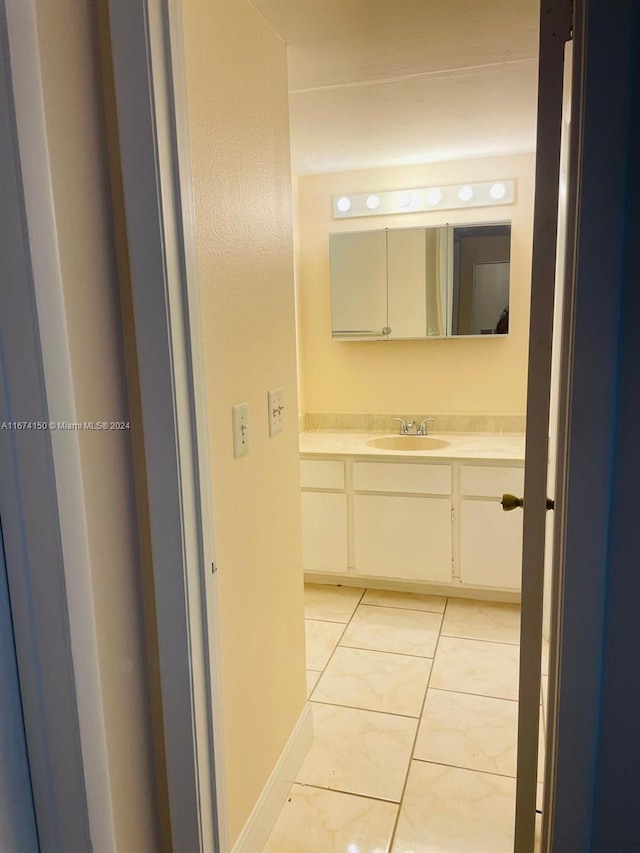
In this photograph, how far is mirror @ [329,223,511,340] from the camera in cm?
303

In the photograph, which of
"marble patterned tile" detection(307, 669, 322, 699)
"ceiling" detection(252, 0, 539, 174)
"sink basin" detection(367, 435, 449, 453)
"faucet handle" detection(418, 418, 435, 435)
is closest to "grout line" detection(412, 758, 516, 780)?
"marble patterned tile" detection(307, 669, 322, 699)

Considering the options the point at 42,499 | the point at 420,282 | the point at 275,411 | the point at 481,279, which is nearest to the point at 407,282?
the point at 420,282

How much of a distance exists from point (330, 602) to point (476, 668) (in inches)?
33.9

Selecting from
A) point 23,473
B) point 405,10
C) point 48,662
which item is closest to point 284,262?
point 405,10

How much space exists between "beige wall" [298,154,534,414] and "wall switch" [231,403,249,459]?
1.93 metres

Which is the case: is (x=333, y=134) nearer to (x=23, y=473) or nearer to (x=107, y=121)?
(x=107, y=121)

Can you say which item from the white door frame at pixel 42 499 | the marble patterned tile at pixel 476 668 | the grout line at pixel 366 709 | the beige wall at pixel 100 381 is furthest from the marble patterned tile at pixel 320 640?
the white door frame at pixel 42 499

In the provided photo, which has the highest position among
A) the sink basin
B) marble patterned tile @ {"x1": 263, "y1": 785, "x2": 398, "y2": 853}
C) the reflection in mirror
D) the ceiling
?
the ceiling

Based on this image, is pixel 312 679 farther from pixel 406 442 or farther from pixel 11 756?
pixel 11 756

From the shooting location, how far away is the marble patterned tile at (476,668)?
2.31 metres

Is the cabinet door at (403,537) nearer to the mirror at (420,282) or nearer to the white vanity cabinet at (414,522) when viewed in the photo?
the white vanity cabinet at (414,522)

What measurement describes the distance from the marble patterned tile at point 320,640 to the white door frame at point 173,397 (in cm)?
125

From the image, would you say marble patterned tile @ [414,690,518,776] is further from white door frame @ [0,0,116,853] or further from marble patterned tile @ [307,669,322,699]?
white door frame @ [0,0,116,853]

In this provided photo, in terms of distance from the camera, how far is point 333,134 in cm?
254
